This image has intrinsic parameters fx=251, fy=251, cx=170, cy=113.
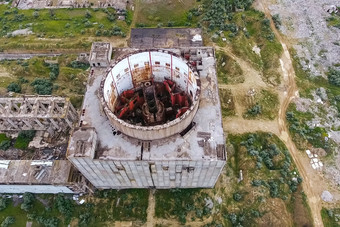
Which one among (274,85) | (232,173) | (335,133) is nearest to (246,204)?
(232,173)

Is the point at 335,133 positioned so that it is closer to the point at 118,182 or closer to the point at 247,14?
the point at 247,14

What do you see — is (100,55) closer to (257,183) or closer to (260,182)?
(257,183)

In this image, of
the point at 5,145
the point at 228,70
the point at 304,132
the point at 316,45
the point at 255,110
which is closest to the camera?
the point at 5,145

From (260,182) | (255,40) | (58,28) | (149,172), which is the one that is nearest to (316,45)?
(255,40)

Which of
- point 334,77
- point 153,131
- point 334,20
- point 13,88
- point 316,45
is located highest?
point 334,20

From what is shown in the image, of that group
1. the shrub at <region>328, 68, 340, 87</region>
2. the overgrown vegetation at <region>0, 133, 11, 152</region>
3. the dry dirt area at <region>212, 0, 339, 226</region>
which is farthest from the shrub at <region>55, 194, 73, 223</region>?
the shrub at <region>328, 68, 340, 87</region>

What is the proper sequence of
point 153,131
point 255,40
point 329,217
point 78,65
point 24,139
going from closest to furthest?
point 153,131
point 329,217
point 24,139
point 78,65
point 255,40
